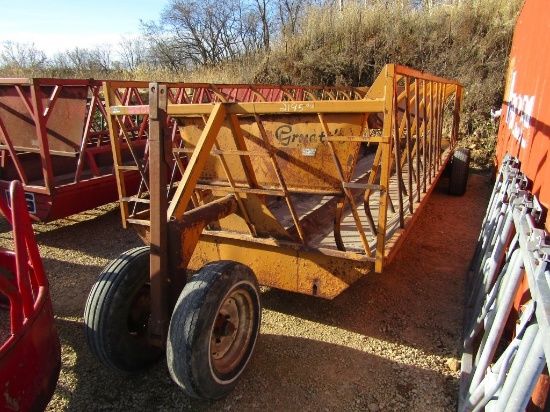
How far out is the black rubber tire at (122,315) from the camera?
2332 millimetres

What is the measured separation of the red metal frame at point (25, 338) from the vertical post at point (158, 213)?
0.56 meters

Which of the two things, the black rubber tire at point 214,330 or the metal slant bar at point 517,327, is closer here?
the metal slant bar at point 517,327

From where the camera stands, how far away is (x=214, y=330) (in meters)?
2.34

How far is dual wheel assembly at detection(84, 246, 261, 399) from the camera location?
82.3 inches

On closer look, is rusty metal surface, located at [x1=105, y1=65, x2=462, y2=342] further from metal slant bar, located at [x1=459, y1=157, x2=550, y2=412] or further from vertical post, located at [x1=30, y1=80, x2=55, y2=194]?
vertical post, located at [x1=30, y1=80, x2=55, y2=194]

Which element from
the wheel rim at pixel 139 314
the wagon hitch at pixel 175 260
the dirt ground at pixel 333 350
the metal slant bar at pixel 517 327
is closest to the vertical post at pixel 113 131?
the wheel rim at pixel 139 314

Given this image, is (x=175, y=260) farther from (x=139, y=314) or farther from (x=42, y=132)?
(x=42, y=132)

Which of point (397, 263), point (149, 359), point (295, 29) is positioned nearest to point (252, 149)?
point (149, 359)

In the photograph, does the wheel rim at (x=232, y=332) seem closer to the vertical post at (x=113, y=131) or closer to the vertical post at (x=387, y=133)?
the vertical post at (x=387, y=133)

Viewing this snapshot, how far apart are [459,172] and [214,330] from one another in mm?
5953

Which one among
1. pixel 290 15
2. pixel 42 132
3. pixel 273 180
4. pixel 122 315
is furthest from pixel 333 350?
pixel 290 15

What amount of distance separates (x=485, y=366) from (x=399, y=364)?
771 mm

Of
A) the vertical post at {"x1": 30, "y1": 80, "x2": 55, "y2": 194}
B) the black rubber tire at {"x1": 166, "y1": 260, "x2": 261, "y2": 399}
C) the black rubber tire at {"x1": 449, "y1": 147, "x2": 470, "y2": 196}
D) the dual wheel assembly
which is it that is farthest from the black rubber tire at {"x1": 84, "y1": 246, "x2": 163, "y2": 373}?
the black rubber tire at {"x1": 449, "y1": 147, "x2": 470, "y2": 196}

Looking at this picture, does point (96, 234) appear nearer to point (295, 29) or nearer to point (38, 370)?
point (38, 370)
